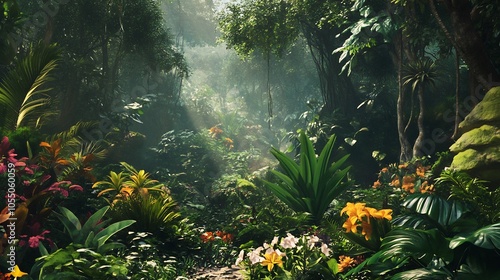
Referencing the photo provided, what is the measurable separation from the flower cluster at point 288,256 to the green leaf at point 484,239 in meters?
1.19

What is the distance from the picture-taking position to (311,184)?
23.0ft

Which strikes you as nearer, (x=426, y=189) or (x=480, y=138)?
(x=480, y=138)

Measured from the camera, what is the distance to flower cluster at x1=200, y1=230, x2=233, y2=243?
6.07 metres

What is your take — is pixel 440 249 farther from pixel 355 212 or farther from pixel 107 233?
pixel 107 233

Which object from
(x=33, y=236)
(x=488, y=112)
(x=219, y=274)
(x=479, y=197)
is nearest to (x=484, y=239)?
(x=479, y=197)

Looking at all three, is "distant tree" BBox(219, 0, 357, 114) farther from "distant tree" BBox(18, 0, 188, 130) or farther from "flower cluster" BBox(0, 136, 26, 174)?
"flower cluster" BBox(0, 136, 26, 174)

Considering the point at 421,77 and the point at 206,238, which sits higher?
the point at 421,77

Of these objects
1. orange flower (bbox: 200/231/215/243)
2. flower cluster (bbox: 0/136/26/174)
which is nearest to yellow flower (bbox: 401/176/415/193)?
orange flower (bbox: 200/231/215/243)

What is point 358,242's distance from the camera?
4.25m

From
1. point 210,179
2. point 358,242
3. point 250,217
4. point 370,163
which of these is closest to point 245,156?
point 210,179

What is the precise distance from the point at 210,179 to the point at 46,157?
8.04 meters

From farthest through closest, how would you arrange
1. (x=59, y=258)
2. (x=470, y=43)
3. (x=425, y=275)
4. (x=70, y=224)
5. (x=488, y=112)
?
1. (x=470, y=43)
2. (x=488, y=112)
3. (x=70, y=224)
4. (x=59, y=258)
5. (x=425, y=275)

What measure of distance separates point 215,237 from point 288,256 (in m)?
2.06

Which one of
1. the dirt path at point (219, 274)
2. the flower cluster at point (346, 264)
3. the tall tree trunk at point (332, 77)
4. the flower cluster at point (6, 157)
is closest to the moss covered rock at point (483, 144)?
the flower cluster at point (346, 264)
